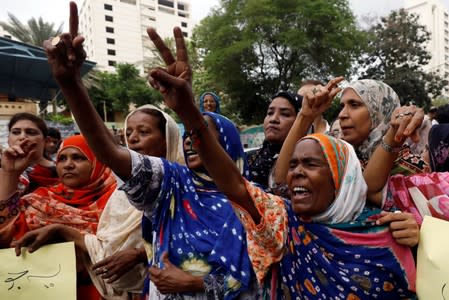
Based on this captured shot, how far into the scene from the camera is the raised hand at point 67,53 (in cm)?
117

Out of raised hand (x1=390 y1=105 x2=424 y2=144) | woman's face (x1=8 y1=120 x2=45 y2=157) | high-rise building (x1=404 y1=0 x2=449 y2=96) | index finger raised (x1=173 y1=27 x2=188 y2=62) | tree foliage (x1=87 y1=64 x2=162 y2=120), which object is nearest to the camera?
index finger raised (x1=173 y1=27 x2=188 y2=62)

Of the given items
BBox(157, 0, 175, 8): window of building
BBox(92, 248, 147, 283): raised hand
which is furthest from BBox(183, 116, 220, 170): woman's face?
BBox(157, 0, 175, 8): window of building

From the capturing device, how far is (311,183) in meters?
1.42

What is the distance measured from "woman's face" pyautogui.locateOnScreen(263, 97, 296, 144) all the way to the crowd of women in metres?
0.38

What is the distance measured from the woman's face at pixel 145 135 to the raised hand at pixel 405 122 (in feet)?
4.10

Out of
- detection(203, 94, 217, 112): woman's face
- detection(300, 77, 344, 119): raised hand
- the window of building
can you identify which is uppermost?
the window of building

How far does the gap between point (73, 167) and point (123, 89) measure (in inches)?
1202

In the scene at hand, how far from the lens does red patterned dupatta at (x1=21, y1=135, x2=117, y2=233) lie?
1.90 meters

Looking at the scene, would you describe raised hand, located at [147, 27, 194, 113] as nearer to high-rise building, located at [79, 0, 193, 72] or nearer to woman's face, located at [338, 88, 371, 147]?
woman's face, located at [338, 88, 371, 147]

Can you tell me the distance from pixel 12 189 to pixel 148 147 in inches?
28.7

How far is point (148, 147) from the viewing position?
196 cm

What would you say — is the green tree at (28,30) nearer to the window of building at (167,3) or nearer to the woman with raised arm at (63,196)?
the woman with raised arm at (63,196)

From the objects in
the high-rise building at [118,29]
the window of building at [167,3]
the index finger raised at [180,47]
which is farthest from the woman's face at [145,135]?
the window of building at [167,3]

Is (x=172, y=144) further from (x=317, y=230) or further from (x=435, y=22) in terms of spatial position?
(x=435, y=22)
